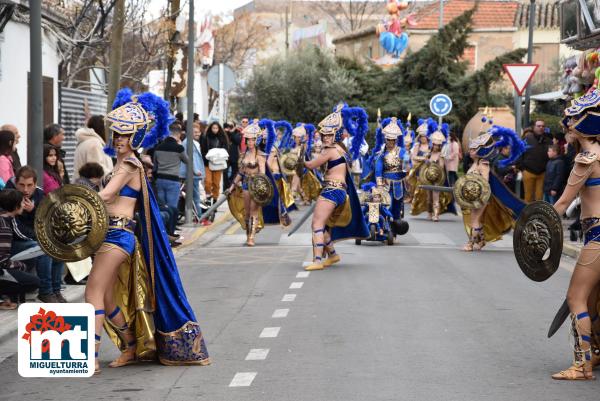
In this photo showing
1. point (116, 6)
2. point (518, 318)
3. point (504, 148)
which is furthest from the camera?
point (116, 6)

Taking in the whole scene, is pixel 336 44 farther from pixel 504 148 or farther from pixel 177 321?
pixel 177 321

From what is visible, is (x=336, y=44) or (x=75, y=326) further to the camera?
(x=336, y=44)

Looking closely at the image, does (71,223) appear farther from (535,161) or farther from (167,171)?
(535,161)

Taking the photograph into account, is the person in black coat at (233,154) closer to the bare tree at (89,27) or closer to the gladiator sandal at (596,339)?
the bare tree at (89,27)

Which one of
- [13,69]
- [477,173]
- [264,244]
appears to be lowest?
[264,244]

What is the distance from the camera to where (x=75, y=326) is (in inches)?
327

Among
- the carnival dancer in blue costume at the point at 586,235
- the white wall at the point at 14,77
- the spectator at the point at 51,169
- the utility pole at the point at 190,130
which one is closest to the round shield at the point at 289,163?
the utility pole at the point at 190,130

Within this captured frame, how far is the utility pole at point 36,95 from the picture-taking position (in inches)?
491

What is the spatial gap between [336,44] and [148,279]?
72836 millimetres

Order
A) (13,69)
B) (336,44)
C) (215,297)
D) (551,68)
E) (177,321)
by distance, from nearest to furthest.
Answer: (177,321), (215,297), (13,69), (551,68), (336,44)

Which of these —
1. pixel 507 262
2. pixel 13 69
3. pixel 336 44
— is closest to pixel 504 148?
pixel 507 262

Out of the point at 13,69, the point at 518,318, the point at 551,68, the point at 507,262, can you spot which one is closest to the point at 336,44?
the point at 551,68

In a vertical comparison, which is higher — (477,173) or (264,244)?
(477,173)

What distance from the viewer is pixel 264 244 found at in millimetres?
20609
